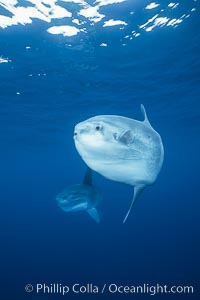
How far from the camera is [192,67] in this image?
15.2m

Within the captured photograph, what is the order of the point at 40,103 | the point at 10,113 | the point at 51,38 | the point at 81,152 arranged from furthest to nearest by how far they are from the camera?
the point at 10,113 → the point at 40,103 → the point at 51,38 → the point at 81,152

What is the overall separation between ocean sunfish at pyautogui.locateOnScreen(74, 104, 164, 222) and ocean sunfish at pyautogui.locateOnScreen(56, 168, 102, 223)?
10.8 feet

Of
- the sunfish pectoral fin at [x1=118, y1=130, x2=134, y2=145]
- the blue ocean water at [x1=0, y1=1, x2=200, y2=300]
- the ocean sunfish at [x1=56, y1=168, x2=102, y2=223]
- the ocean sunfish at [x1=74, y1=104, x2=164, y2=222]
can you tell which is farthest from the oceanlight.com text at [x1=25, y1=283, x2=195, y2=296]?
the sunfish pectoral fin at [x1=118, y1=130, x2=134, y2=145]

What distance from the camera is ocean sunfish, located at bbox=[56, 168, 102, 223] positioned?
18.3 feet

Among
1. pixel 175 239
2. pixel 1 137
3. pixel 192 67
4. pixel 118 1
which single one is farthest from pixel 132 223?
pixel 118 1

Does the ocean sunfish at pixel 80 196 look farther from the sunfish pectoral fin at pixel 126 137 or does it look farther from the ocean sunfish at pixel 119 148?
the sunfish pectoral fin at pixel 126 137

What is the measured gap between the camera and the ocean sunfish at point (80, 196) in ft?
18.3

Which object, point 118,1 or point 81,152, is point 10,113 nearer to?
point 118,1

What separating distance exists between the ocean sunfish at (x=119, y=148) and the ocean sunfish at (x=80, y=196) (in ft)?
10.8

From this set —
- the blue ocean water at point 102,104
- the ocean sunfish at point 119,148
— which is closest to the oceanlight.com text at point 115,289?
the blue ocean water at point 102,104

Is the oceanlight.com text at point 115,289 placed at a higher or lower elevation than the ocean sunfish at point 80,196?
lower

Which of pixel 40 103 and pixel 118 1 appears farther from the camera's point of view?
pixel 40 103

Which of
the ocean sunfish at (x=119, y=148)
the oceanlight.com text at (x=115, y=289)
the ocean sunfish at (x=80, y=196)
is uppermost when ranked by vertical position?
the ocean sunfish at (x=119, y=148)

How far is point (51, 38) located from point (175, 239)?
67.5 ft
